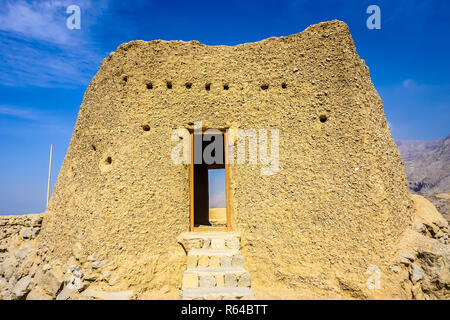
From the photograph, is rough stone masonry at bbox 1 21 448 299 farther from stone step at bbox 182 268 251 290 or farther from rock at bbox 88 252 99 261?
stone step at bbox 182 268 251 290

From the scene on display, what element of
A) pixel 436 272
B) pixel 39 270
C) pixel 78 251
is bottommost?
pixel 39 270

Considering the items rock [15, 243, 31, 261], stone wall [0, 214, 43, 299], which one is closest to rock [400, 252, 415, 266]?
stone wall [0, 214, 43, 299]

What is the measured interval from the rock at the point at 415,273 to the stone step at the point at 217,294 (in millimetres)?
2880

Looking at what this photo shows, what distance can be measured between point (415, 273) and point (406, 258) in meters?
0.28

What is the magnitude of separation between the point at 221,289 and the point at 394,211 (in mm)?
3590

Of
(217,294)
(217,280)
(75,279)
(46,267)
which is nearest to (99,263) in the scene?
(75,279)

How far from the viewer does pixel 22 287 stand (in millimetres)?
6277

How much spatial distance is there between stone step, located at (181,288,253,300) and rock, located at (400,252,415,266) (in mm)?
2791

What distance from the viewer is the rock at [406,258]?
4.89 meters

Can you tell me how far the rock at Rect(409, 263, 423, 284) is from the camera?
4.82 meters

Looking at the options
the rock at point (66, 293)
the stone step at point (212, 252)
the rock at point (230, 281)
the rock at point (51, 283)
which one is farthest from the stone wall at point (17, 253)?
the rock at point (230, 281)

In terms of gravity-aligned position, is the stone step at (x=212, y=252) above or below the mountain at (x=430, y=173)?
below

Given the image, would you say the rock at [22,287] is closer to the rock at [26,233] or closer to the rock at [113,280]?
the rock at [26,233]

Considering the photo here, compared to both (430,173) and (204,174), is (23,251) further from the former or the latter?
(430,173)
